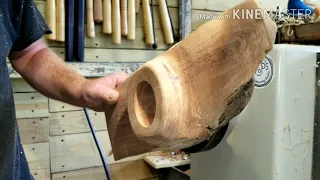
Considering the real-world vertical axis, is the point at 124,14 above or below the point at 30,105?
above

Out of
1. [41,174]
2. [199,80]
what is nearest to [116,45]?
[41,174]

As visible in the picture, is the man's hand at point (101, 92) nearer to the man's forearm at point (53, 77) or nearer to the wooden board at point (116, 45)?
the man's forearm at point (53, 77)

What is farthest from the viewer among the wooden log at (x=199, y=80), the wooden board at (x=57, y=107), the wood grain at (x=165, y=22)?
the wood grain at (x=165, y=22)

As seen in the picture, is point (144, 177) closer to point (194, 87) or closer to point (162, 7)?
point (162, 7)

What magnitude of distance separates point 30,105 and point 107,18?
0.47 m

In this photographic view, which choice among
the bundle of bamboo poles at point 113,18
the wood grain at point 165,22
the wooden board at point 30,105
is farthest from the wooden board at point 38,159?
the wood grain at point 165,22

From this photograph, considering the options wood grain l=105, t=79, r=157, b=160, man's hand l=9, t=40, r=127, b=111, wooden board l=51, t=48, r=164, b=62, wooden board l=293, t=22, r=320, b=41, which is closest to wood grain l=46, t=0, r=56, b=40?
wooden board l=51, t=48, r=164, b=62

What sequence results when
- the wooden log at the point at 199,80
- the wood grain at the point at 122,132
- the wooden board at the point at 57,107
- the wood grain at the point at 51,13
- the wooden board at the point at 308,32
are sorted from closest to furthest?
the wooden log at the point at 199,80, the wood grain at the point at 122,132, the wooden board at the point at 308,32, the wood grain at the point at 51,13, the wooden board at the point at 57,107

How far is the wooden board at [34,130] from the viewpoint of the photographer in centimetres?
126

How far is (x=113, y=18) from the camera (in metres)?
1.32

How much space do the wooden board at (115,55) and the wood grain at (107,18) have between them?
0.33 ft

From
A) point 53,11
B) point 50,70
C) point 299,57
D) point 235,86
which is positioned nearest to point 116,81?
point 50,70

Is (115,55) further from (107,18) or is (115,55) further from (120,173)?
(120,173)

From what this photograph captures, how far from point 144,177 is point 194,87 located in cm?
111
